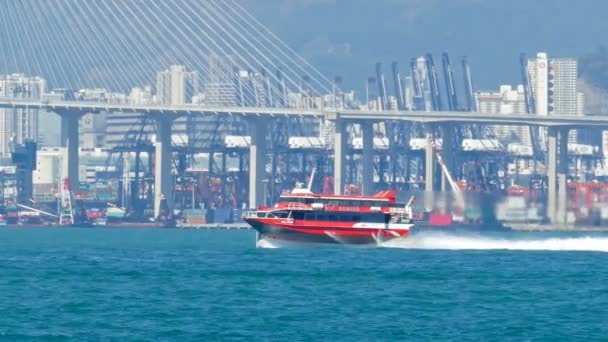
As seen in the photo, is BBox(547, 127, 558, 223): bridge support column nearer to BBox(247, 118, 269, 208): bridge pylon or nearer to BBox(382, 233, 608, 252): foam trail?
BBox(247, 118, 269, 208): bridge pylon

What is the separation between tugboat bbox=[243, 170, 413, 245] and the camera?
75312 mm

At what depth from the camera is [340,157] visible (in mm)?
143500

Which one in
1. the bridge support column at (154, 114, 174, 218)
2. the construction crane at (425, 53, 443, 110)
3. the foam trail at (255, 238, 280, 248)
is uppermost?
the construction crane at (425, 53, 443, 110)

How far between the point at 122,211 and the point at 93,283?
355 ft

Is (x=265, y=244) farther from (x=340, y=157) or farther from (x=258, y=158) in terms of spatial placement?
(x=258, y=158)

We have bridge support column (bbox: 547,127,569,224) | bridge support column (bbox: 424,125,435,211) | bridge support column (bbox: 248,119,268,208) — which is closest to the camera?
bridge support column (bbox: 547,127,569,224)

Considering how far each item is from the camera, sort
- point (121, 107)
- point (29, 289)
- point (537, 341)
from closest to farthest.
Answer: point (537, 341), point (29, 289), point (121, 107)

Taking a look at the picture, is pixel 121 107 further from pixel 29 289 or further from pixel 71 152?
pixel 29 289

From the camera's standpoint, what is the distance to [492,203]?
92.4 m

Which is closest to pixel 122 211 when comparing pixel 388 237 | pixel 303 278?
pixel 388 237

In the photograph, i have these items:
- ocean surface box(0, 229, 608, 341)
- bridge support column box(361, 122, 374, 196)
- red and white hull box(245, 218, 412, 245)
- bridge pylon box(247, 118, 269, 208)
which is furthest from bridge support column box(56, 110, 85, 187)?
ocean surface box(0, 229, 608, 341)

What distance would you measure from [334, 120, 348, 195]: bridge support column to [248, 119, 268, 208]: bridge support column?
669cm

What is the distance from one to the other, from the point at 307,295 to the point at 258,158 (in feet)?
329

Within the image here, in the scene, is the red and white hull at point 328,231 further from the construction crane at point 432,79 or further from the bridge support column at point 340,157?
the construction crane at point 432,79
